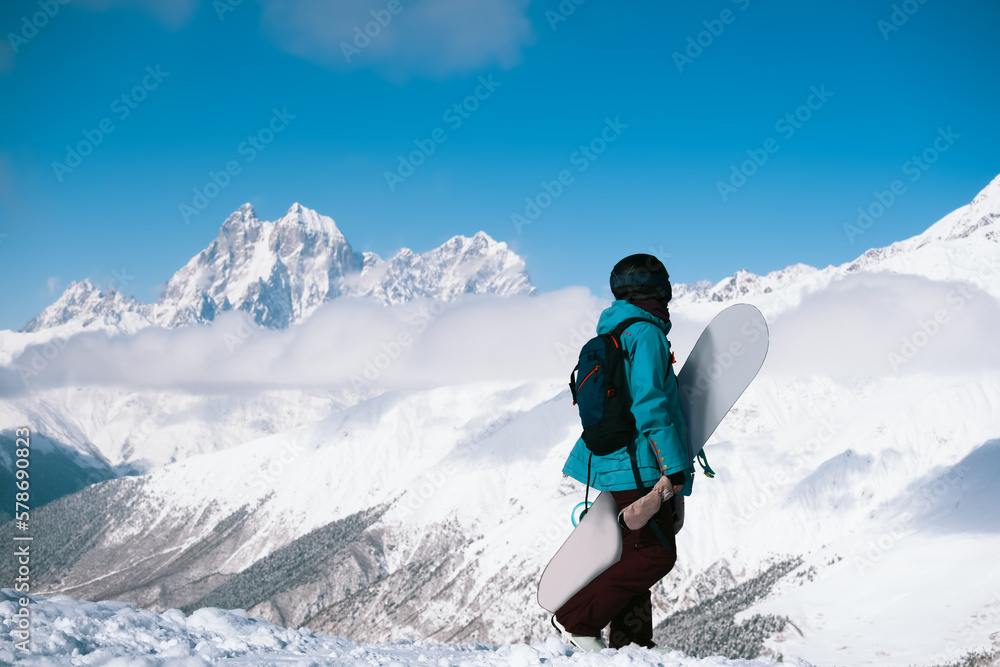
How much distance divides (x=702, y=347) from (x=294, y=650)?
23.2 feet

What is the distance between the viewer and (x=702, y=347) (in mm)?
8930

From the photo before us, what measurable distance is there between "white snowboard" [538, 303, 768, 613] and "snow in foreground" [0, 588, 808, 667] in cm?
97

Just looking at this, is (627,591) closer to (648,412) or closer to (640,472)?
(640,472)

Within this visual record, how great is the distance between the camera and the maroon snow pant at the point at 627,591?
26.1 ft

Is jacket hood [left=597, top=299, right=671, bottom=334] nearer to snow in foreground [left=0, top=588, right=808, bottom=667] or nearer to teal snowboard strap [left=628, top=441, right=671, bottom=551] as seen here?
teal snowboard strap [left=628, top=441, right=671, bottom=551]

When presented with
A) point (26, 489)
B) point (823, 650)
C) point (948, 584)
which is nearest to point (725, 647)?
point (823, 650)

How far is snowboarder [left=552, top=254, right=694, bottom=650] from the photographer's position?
731 centimetres

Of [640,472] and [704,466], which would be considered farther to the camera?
[704,466]

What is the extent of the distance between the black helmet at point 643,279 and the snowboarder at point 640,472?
1cm

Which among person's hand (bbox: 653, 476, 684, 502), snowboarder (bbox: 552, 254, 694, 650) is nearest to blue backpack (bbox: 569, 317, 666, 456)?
snowboarder (bbox: 552, 254, 694, 650)

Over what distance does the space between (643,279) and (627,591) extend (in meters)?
3.74

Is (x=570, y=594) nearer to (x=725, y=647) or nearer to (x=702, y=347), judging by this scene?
(x=702, y=347)

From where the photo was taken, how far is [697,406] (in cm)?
854

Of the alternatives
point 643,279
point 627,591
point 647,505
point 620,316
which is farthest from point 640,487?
point 643,279
